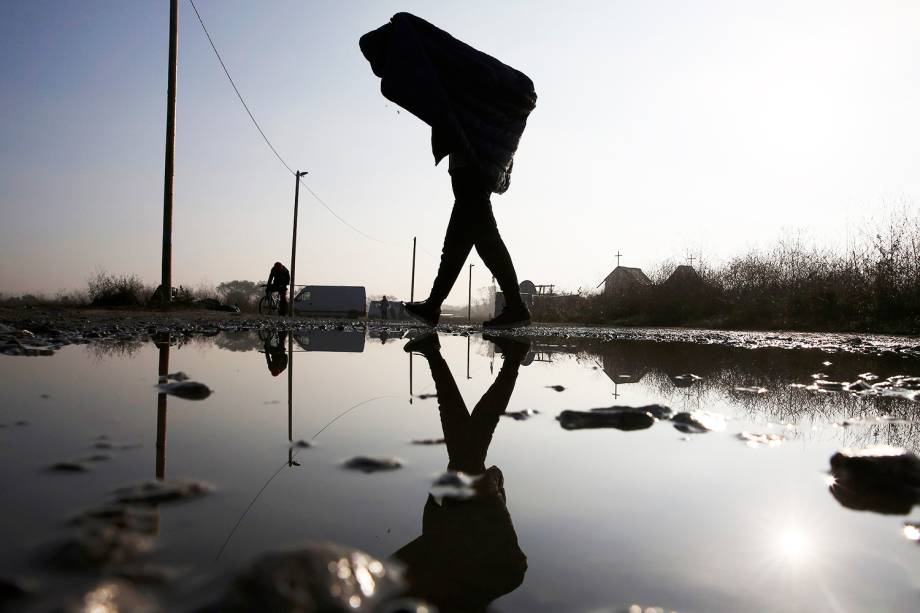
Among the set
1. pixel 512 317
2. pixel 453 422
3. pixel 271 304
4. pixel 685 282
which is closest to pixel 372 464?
pixel 453 422

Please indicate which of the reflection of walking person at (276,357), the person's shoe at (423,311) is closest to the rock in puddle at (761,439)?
the reflection of walking person at (276,357)

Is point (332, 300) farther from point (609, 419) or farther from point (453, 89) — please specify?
point (609, 419)

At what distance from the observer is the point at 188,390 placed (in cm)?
155

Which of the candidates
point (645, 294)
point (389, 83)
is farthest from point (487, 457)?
point (645, 294)

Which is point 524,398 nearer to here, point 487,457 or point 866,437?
point 487,457

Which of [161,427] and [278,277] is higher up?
[278,277]

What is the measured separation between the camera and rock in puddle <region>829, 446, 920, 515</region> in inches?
32.4

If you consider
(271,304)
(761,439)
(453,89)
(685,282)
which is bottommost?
Result: (761,439)

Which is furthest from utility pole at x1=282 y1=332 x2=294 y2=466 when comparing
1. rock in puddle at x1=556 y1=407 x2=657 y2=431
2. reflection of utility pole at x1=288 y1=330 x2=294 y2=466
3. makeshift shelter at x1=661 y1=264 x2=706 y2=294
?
makeshift shelter at x1=661 y1=264 x2=706 y2=294

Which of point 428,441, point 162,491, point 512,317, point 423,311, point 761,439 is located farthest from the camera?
point 512,317

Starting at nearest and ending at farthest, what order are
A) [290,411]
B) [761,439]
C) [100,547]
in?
[100,547]
[761,439]
[290,411]

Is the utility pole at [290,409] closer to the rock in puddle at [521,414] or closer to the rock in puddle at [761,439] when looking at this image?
the rock in puddle at [521,414]

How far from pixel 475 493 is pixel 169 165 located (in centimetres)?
1231

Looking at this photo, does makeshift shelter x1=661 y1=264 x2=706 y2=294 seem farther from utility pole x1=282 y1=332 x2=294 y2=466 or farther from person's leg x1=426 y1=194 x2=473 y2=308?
utility pole x1=282 y1=332 x2=294 y2=466
